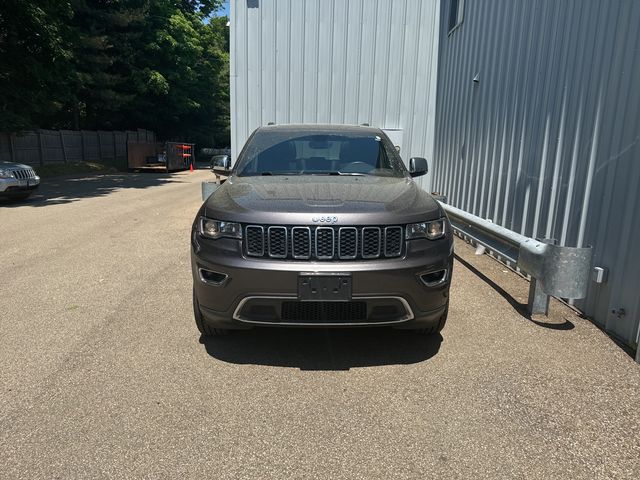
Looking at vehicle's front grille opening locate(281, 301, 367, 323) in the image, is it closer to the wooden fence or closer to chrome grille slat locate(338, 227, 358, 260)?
chrome grille slat locate(338, 227, 358, 260)

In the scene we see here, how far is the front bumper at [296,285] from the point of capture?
315 cm

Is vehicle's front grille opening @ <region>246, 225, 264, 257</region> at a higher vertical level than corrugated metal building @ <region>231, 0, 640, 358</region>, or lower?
lower

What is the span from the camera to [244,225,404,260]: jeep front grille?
10.5 ft

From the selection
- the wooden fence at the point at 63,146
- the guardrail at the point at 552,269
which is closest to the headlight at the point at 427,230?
the guardrail at the point at 552,269

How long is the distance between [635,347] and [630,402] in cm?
97

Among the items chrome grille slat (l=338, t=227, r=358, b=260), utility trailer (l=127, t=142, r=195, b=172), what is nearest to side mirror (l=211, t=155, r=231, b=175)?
chrome grille slat (l=338, t=227, r=358, b=260)

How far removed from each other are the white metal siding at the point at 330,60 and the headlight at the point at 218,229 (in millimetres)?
6279

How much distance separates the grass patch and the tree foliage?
210 cm

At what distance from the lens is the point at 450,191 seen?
9.23 meters

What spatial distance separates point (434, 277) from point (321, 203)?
3.08 ft

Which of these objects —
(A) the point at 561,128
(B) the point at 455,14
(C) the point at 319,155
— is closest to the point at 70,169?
(B) the point at 455,14

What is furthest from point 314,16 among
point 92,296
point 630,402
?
point 630,402

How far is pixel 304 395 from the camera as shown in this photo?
316 centimetres

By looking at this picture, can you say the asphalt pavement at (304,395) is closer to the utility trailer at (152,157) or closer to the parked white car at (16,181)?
the parked white car at (16,181)
